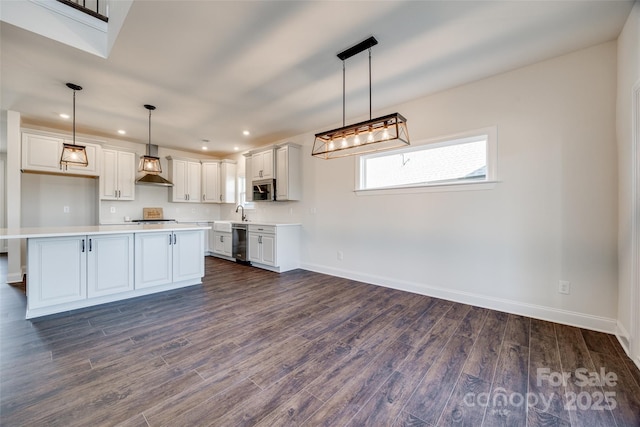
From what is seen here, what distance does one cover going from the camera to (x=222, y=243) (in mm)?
5867

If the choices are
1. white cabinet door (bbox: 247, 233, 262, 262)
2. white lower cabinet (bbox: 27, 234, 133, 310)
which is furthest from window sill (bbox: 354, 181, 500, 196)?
white lower cabinet (bbox: 27, 234, 133, 310)

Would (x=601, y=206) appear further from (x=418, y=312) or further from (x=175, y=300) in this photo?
(x=175, y=300)

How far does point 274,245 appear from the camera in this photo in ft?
15.2

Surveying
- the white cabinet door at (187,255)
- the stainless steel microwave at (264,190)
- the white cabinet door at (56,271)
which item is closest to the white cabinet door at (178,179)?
the stainless steel microwave at (264,190)

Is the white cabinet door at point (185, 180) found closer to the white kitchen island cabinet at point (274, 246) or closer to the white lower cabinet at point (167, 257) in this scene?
the white kitchen island cabinet at point (274, 246)

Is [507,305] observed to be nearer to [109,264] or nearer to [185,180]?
[109,264]

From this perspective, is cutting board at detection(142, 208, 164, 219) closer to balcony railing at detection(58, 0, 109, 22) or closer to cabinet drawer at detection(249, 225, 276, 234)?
cabinet drawer at detection(249, 225, 276, 234)

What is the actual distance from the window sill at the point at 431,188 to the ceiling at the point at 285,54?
122cm

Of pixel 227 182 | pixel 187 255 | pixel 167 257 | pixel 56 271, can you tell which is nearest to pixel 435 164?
pixel 187 255

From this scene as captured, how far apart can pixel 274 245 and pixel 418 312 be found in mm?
2679

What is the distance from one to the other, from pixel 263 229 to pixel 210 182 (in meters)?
2.62

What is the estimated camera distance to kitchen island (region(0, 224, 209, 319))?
2.61 meters

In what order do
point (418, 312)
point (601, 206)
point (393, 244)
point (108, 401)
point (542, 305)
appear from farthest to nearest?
point (393, 244) → point (418, 312) → point (542, 305) → point (601, 206) → point (108, 401)

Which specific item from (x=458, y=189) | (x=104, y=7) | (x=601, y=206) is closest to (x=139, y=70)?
(x=104, y=7)
